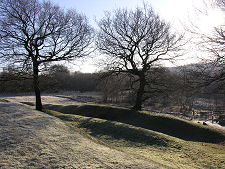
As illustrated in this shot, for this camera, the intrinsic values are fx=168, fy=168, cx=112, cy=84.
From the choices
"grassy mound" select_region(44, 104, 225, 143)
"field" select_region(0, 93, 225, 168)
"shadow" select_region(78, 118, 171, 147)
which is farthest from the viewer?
"grassy mound" select_region(44, 104, 225, 143)

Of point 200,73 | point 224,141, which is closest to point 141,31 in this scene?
point 200,73

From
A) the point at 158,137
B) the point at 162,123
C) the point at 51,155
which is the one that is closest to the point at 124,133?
the point at 158,137

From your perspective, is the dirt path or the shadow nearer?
the dirt path

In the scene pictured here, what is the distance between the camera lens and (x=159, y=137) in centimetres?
990

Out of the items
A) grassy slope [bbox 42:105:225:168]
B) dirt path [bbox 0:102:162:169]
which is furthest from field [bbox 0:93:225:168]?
dirt path [bbox 0:102:162:169]

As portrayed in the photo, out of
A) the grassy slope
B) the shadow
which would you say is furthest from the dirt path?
the shadow

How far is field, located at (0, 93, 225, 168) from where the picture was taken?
23.5 feet

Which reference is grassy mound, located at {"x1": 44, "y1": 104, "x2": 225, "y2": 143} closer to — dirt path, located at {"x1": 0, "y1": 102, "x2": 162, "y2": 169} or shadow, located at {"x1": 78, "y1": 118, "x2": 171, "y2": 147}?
shadow, located at {"x1": 78, "y1": 118, "x2": 171, "y2": 147}

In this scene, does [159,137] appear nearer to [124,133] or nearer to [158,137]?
[158,137]

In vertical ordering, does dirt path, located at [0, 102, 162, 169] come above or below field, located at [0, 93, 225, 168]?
above

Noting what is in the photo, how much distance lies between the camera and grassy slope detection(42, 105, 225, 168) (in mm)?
7195

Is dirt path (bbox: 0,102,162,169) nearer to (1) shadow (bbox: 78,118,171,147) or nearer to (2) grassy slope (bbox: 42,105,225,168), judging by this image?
(2) grassy slope (bbox: 42,105,225,168)

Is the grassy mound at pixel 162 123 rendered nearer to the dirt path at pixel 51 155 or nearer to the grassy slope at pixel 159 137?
the grassy slope at pixel 159 137

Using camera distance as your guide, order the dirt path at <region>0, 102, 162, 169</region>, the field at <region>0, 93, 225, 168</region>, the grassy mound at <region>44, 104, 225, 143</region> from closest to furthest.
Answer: the dirt path at <region>0, 102, 162, 169</region>, the field at <region>0, 93, 225, 168</region>, the grassy mound at <region>44, 104, 225, 143</region>
